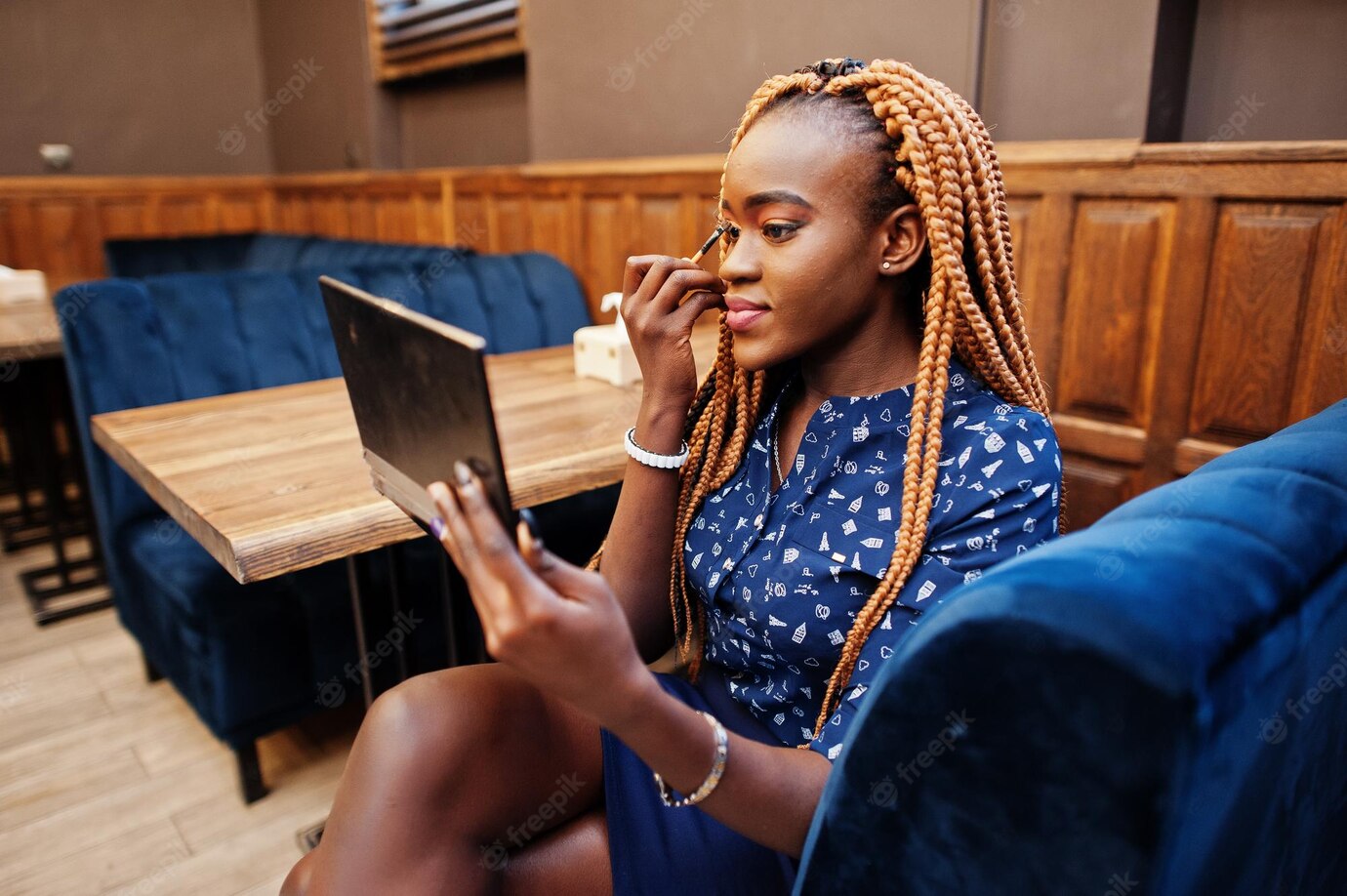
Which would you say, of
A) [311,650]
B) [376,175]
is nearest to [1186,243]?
[311,650]

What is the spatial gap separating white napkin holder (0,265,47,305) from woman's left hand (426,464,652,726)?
3027 millimetres

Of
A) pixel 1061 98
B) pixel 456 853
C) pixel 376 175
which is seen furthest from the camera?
pixel 376 175

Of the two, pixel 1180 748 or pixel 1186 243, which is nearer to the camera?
pixel 1180 748

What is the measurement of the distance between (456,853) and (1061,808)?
56cm

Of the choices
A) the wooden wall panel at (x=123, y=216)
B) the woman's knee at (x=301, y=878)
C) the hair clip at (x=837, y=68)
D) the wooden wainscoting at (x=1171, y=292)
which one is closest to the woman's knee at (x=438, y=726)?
the woman's knee at (x=301, y=878)

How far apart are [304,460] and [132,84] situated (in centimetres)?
440

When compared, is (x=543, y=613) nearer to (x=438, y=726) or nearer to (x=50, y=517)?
(x=438, y=726)

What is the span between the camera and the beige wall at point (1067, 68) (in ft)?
5.96

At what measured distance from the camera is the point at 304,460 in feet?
4.34

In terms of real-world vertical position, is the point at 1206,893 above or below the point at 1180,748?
below

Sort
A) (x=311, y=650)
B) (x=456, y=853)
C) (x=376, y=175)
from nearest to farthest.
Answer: (x=456, y=853) < (x=311, y=650) < (x=376, y=175)

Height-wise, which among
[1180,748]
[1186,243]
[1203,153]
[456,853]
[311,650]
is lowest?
[311,650]

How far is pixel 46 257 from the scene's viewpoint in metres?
4.46

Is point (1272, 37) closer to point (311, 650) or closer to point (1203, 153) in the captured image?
point (1203, 153)
